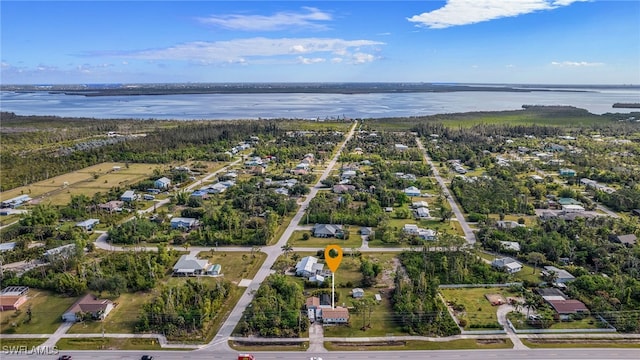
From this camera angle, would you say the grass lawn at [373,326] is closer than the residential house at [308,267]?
Yes

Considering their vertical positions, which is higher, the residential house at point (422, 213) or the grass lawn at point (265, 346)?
the residential house at point (422, 213)

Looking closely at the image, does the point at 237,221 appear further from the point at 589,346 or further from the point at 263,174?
the point at 589,346

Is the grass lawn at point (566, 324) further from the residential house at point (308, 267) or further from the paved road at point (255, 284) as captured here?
the paved road at point (255, 284)

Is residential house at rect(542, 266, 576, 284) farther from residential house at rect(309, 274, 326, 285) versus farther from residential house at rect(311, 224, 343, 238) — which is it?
residential house at rect(311, 224, 343, 238)

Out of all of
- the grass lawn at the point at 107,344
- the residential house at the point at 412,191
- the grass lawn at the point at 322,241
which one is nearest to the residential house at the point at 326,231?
the grass lawn at the point at 322,241

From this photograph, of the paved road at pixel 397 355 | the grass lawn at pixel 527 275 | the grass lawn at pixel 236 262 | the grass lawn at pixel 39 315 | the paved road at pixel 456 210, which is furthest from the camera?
the paved road at pixel 456 210

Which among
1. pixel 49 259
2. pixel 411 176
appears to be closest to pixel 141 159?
pixel 49 259

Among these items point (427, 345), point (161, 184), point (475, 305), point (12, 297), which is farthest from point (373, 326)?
point (161, 184)
